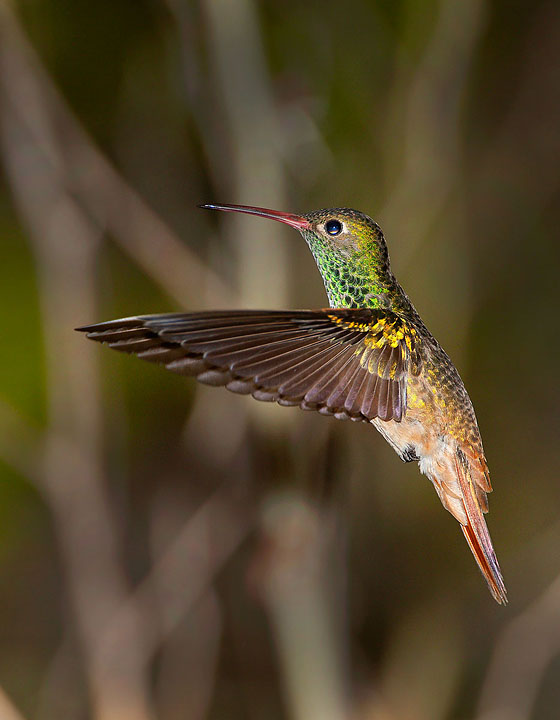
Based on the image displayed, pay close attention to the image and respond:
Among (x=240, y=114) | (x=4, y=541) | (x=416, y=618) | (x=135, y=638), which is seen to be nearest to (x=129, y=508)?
(x=4, y=541)

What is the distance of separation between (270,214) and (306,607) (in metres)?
1.94

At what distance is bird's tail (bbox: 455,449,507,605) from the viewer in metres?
0.74

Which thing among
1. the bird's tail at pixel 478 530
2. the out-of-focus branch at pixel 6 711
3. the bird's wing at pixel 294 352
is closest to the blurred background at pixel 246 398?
the out-of-focus branch at pixel 6 711

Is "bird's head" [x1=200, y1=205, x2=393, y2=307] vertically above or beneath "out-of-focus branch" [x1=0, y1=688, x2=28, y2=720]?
above

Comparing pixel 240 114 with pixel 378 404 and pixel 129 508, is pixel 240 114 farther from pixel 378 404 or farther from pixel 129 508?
pixel 129 508

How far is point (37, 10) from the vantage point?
2.72 m

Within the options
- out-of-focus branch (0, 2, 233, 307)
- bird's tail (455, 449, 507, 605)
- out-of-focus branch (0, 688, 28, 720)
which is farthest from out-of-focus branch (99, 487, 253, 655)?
bird's tail (455, 449, 507, 605)

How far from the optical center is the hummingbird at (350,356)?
56 cm

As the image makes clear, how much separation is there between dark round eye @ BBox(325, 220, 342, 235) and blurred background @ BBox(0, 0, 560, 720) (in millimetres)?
1138

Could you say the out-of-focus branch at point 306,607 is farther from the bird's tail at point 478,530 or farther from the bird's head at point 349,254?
the bird's head at point 349,254

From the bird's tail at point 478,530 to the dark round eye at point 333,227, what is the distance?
0.28 meters

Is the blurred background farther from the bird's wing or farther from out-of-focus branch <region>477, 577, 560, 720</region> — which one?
the bird's wing

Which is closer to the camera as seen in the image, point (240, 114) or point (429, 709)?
point (240, 114)

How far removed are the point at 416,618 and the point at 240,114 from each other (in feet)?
6.67
